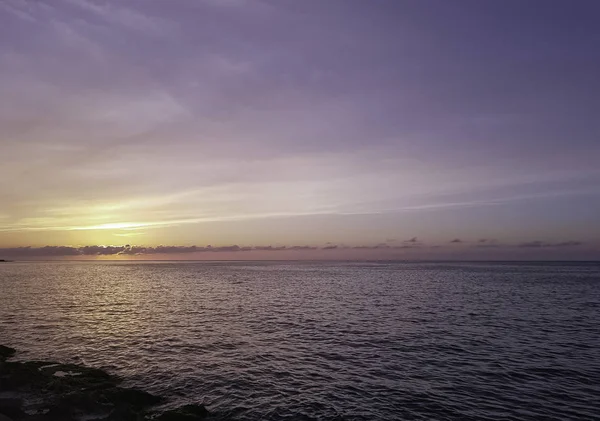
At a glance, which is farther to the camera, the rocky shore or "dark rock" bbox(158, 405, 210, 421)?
the rocky shore

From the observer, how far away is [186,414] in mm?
22062

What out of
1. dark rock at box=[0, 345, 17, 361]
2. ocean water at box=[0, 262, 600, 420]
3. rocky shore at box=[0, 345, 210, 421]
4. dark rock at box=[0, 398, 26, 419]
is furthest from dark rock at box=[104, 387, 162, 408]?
dark rock at box=[0, 345, 17, 361]

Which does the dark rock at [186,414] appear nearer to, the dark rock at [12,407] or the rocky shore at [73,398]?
the rocky shore at [73,398]

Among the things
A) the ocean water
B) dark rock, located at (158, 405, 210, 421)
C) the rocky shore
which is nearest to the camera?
dark rock, located at (158, 405, 210, 421)

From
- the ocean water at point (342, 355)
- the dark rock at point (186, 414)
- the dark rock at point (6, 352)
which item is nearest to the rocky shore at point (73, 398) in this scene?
the dark rock at point (186, 414)

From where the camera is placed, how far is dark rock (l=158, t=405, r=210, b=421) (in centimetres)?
2164

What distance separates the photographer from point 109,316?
60094mm

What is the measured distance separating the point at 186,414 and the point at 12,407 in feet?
32.5

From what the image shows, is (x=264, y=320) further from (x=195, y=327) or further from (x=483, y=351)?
(x=483, y=351)

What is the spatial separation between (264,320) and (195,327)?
31.2 ft

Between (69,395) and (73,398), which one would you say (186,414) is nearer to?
(73,398)

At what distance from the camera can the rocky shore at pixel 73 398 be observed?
71.9ft

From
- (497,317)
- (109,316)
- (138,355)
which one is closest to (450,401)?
(138,355)

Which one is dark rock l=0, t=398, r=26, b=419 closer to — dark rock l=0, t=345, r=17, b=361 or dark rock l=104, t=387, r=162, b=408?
dark rock l=104, t=387, r=162, b=408
